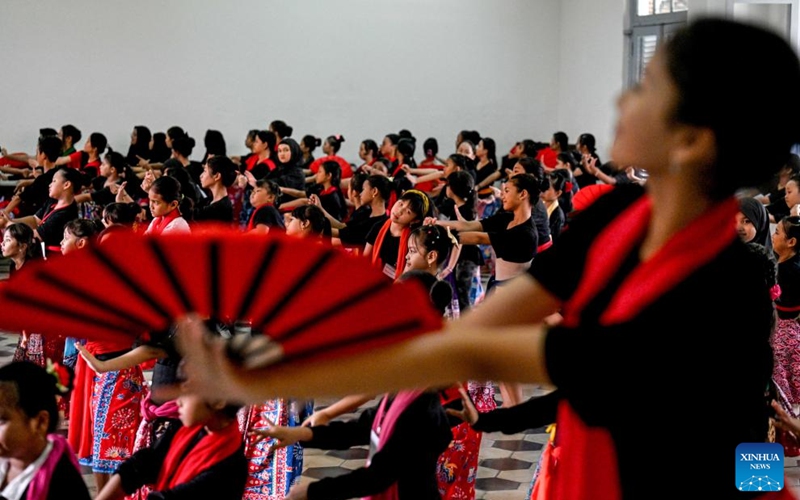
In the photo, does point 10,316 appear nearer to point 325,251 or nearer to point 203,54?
point 325,251

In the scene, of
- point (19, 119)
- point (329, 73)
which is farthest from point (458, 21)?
point (19, 119)

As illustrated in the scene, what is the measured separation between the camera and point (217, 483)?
107 inches

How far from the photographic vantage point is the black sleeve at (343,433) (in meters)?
2.79

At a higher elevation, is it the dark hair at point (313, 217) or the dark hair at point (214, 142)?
the dark hair at point (214, 142)

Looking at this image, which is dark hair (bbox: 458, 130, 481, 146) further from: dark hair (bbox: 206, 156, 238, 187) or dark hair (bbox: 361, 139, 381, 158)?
dark hair (bbox: 206, 156, 238, 187)

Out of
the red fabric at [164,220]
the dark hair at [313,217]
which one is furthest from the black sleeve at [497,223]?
the red fabric at [164,220]

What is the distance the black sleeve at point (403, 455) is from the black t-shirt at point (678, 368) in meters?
1.47

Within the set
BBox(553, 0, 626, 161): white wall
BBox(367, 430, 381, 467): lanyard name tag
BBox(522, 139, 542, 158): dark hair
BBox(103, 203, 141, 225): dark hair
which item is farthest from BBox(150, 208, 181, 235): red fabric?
BBox(553, 0, 626, 161): white wall

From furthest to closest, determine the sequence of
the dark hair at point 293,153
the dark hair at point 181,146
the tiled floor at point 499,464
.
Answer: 1. the dark hair at point 181,146
2. the dark hair at point 293,153
3. the tiled floor at point 499,464

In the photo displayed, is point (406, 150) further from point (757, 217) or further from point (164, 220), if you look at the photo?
point (757, 217)

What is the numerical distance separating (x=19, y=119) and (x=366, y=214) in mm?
7548

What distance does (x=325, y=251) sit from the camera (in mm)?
920

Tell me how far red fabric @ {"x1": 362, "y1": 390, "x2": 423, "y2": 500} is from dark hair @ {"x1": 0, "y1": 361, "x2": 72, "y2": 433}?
816 millimetres

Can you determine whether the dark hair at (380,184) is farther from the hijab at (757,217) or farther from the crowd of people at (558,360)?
the hijab at (757,217)
